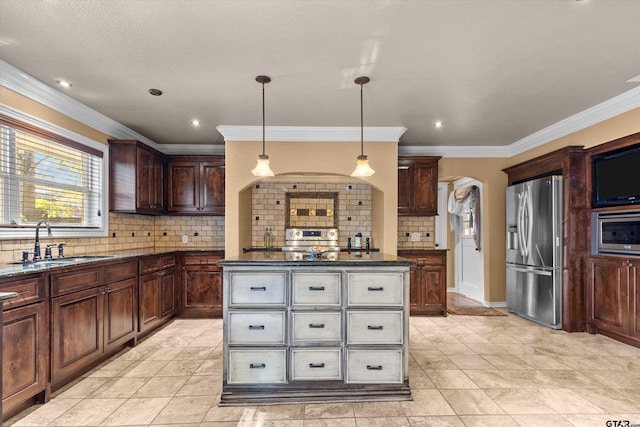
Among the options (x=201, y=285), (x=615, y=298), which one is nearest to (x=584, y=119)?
(x=615, y=298)

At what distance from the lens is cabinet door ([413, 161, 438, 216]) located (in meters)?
5.46

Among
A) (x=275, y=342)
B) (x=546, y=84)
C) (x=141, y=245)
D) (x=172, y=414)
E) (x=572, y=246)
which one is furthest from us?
(x=141, y=245)

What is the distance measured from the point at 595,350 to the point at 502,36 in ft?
10.8

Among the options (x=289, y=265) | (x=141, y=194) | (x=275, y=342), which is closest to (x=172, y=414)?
(x=275, y=342)

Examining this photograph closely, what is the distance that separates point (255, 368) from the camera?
260 cm

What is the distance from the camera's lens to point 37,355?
2502mm

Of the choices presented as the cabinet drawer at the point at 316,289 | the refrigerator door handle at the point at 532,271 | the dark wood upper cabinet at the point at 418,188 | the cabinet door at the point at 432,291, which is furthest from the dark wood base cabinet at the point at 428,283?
the cabinet drawer at the point at 316,289

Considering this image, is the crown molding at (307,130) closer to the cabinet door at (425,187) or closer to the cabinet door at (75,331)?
the cabinet door at (425,187)

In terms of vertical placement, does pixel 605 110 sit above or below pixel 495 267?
above

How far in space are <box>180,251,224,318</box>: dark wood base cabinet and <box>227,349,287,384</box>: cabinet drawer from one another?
8.42 ft

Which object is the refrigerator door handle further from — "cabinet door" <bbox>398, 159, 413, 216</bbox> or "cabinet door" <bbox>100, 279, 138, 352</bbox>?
"cabinet door" <bbox>100, 279, 138, 352</bbox>

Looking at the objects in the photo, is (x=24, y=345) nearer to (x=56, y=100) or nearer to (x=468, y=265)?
(x=56, y=100)

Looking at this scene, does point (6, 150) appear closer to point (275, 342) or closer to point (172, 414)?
point (172, 414)

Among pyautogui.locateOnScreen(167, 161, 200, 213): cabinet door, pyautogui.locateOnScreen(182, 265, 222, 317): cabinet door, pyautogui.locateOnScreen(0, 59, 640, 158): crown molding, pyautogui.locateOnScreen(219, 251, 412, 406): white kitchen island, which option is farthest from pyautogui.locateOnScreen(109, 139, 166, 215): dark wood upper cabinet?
pyautogui.locateOnScreen(219, 251, 412, 406): white kitchen island
